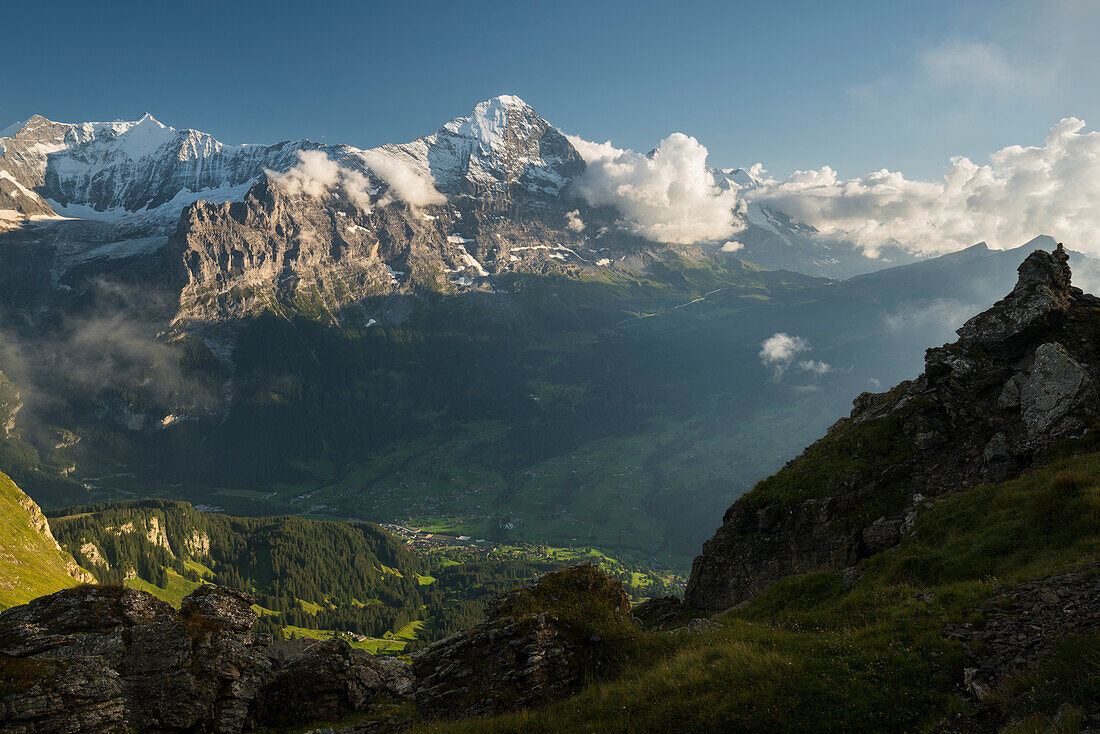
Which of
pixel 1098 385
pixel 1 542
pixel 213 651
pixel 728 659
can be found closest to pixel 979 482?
pixel 1098 385

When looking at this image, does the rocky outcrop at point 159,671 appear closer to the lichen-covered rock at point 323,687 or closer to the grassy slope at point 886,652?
the lichen-covered rock at point 323,687

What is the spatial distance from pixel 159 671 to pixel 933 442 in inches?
1625

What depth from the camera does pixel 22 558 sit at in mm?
118000

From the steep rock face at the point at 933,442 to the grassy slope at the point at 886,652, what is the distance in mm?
4212

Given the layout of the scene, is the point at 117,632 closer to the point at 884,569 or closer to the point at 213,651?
the point at 213,651

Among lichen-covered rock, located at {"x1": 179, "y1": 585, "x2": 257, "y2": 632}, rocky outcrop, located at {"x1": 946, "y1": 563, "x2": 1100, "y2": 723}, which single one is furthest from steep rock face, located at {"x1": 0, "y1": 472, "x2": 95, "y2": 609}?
rocky outcrop, located at {"x1": 946, "y1": 563, "x2": 1100, "y2": 723}

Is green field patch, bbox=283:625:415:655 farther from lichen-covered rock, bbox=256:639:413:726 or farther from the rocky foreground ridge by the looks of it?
the rocky foreground ridge

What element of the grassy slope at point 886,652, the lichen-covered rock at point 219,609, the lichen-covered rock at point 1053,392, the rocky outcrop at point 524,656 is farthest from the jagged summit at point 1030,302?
Result: the lichen-covered rock at point 219,609

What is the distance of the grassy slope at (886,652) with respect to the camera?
1184cm

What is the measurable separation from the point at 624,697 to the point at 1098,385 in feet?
92.5

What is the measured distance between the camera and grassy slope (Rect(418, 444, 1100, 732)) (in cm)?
1184

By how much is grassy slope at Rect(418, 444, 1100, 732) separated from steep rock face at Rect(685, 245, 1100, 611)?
4.21 meters

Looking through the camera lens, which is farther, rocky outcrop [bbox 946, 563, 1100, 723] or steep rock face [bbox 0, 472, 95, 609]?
steep rock face [bbox 0, 472, 95, 609]

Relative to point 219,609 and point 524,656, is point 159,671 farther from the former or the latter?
point 524,656
